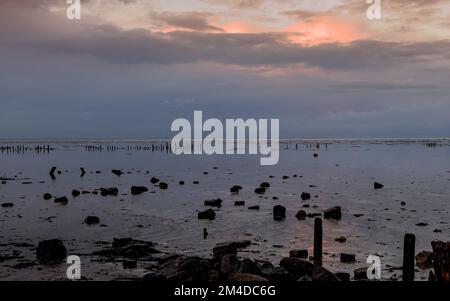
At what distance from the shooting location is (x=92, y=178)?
244 feet

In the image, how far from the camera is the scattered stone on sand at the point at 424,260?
23.2 meters

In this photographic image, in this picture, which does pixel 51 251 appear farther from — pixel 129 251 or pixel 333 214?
pixel 333 214

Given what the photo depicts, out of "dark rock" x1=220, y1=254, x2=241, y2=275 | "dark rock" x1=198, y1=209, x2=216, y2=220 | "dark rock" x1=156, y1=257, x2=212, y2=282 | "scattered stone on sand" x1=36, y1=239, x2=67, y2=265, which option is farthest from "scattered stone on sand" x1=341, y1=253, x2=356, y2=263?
"dark rock" x1=198, y1=209, x2=216, y2=220

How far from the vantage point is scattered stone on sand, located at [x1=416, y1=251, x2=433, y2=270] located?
915 inches

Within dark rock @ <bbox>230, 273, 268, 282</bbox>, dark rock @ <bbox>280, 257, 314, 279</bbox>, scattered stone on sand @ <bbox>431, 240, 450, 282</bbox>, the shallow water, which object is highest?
scattered stone on sand @ <bbox>431, 240, 450, 282</bbox>

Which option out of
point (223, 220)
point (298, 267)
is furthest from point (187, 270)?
point (223, 220)

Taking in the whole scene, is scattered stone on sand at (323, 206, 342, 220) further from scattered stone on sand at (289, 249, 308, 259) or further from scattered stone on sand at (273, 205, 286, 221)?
scattered stone on sand at (289, 249, 308, 259)

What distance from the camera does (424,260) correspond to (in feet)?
78.2

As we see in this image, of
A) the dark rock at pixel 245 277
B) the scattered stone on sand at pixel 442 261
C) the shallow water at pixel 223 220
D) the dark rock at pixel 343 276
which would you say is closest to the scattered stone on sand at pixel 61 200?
the shallow water at pixel 223 220

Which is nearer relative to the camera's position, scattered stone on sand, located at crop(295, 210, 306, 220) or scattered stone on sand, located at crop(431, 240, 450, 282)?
scattered stone on sand, located at crop(431, 240, 450, 282)

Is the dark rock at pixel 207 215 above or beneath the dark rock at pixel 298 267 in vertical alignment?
beneath

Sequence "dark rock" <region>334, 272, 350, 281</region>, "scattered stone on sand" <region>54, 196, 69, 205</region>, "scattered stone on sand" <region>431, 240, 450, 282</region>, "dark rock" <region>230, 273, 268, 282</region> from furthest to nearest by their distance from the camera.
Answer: "scattered stone on sand" <region>54, 196, 69, 205</region> → "dark rock" <region>334, 272, 350, 281</region> → "dark rock" <region>230, 273, 268, 282</region> → "scattered stone on sand" <region>431, 240, 450, 282</region>

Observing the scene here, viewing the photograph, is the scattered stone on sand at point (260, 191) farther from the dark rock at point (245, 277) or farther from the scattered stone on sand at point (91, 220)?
the dark rock at point (245, 277)
